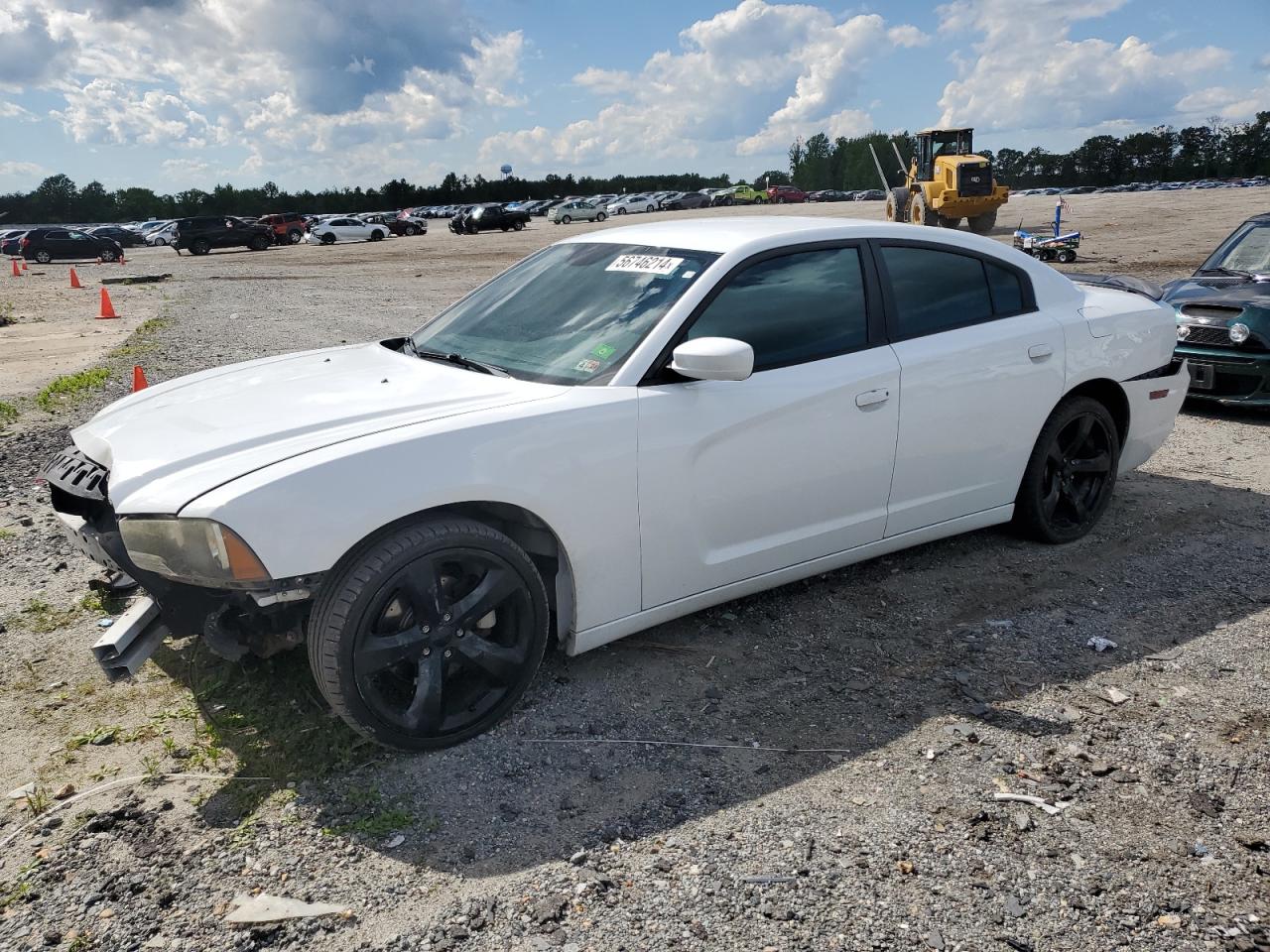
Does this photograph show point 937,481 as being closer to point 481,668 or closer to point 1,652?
point 481,668

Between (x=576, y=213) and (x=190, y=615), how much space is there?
57.5 meters

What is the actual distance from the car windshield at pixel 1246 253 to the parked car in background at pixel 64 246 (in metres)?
40.5

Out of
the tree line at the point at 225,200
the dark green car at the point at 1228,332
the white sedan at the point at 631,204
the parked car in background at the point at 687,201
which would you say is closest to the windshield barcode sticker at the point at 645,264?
the dark green car at the point at 1228,332

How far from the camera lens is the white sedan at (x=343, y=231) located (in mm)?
45750

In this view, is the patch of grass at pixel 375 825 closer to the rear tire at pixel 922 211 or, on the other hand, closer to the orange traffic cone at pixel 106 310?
the orange traffic cone at pixel 106 310

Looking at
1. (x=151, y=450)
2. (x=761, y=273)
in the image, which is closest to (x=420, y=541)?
(x=151, y=450)

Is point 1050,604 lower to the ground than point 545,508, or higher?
lower

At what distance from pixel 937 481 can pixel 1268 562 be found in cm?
185

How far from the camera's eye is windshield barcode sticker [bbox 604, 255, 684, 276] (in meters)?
3.88

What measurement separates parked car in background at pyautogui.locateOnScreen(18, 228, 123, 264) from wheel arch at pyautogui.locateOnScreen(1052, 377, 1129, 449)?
1655 inches

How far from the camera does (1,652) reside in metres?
4.03

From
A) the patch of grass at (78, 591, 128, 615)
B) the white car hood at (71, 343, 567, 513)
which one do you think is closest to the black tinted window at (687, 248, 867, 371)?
the white car hood at (71, 343, 567, 513)

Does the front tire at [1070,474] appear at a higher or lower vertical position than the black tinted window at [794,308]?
lower

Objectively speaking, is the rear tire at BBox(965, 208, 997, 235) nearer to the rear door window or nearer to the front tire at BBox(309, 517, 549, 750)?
the rear door window
